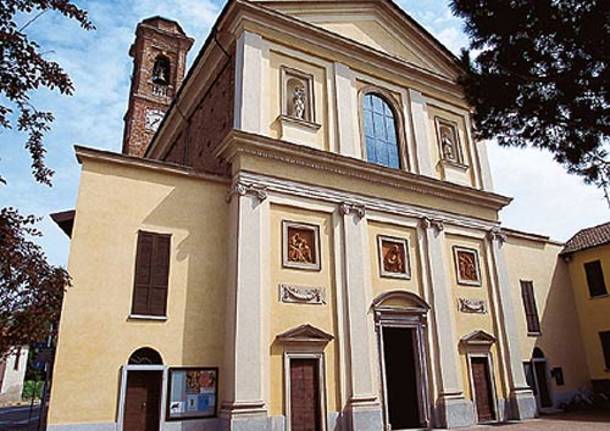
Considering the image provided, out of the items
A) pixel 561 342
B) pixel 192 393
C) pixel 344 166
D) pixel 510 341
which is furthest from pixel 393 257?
pixel 561 342

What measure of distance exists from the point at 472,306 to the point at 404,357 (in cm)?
283

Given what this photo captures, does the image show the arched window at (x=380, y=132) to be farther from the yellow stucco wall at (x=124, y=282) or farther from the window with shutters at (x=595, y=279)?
the window with shutters at (x=595, y=279)

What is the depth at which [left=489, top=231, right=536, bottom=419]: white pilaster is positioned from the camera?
1420cm

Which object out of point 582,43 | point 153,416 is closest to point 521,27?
point 582,43

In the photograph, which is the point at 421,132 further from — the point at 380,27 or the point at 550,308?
the point at 550,308

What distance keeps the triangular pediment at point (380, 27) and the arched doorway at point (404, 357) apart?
806cm

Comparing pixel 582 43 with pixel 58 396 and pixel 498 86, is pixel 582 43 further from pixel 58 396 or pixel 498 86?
pixel 58 396

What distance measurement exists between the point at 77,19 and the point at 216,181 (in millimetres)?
6855

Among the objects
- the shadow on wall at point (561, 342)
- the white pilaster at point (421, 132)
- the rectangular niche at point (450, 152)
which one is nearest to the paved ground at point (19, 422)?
the white pilaster at point (421, 132)

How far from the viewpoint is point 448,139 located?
55.8 feet

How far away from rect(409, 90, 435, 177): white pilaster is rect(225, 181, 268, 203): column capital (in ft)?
19.4

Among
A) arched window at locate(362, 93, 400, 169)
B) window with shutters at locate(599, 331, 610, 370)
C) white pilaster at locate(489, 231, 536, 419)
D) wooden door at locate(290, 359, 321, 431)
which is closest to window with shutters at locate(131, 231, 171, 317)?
wooden door at locate(290, 359, 321, 431)

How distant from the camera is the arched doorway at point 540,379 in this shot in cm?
1559

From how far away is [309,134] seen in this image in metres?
13.5
